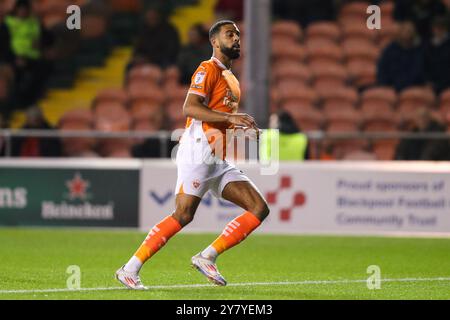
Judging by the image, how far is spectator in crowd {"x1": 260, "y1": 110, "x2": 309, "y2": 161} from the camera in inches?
656

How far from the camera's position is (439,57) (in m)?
19.4

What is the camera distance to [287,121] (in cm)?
1672

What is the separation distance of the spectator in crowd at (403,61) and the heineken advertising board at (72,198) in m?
5.32

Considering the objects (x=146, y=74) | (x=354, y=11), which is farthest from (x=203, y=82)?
(x=354, y=11)

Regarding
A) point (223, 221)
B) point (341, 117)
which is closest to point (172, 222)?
point (223, 221)

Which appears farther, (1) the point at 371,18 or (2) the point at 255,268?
(1) the point at 371,18

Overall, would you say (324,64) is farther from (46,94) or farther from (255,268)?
(255,268)

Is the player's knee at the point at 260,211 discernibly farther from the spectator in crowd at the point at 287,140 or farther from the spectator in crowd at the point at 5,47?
the spectator in crowd at the point at 5,47

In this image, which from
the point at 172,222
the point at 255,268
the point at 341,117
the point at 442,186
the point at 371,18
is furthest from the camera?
the point at 371,18

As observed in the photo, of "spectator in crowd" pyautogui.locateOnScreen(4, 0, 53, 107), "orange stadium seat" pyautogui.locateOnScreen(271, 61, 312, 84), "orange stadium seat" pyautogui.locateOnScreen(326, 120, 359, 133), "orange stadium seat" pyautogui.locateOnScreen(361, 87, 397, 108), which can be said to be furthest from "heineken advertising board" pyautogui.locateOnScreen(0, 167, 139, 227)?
"orange stadium seat" pyautogui.locateOnScreen(271, 61, 312, 84)

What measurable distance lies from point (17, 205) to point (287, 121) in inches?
155

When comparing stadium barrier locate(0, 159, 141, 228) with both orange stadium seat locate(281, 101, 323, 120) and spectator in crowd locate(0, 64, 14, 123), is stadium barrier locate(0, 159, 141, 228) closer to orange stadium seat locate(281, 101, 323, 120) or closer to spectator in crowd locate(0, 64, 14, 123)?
spectator in crowd locate(0, 64, 14, 123)

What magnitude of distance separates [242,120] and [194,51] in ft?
34.6

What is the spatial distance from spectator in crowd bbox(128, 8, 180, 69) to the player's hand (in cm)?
1118
